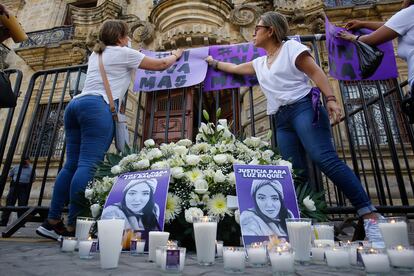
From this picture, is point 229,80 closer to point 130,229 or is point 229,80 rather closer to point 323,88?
point 323,88

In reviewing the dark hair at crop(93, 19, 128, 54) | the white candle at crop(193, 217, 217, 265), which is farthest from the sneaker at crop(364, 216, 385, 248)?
the dark hair at crop(93, 19, 128, 54)

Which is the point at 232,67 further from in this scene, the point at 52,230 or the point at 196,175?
the point at 52,230

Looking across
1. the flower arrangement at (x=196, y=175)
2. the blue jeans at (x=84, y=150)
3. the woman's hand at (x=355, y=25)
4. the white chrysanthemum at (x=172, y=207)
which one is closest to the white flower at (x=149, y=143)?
the flower arrangement at (x=196, y=175)

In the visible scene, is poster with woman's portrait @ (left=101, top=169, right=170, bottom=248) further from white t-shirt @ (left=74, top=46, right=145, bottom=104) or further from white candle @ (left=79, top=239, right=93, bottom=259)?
white t-shirt @ (left=74, top=46, right=145, bottom=104)

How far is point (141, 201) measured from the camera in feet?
5.90

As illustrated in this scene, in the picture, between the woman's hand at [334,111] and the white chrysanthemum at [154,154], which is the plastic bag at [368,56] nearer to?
the woman's hand at [334,111]

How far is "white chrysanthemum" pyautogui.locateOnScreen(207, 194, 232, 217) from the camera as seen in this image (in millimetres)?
1788

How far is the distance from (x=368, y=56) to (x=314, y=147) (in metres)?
0.95

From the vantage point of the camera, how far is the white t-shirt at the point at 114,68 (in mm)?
2344

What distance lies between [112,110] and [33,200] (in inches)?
341

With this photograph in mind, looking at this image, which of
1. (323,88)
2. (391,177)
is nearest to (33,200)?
(323,88)

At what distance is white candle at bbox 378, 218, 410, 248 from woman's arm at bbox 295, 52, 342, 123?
2.81ft

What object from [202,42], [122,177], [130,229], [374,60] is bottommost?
[130,229]

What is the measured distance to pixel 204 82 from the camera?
3.19 meters
